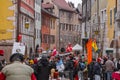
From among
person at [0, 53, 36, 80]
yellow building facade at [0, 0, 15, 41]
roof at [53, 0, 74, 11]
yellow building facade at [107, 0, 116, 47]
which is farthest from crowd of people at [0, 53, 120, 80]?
roof at [53, 0, 74, 11]

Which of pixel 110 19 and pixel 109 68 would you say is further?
pixel 110 19

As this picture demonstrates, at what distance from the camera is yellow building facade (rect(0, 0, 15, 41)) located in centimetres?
4034

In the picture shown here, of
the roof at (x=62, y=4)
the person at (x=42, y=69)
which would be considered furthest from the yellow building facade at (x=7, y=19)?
the roof at (x=62, y=4)

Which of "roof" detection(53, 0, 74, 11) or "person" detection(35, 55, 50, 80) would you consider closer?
"person" detection(35, 55, 50, 80)

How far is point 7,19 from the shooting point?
4050cm

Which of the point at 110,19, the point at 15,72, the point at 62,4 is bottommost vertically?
the point at 15,72

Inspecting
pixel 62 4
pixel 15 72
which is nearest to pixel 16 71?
pixel 15 72

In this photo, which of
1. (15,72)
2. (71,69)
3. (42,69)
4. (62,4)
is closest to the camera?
(15,72)

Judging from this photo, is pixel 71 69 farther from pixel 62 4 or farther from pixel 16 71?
pixel 62 4

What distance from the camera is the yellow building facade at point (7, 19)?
4034 cm

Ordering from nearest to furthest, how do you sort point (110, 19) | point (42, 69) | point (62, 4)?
point (42, 69), point (110, 19), point (62, 4)

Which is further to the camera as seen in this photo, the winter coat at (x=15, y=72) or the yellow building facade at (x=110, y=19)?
the yellow building facade at (x=110, y=19)

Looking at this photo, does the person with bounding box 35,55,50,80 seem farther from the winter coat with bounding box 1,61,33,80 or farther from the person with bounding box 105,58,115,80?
the person with bounding box 105,58,115,80

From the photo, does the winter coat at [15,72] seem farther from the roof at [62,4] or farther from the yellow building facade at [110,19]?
the roof at [62,4]
